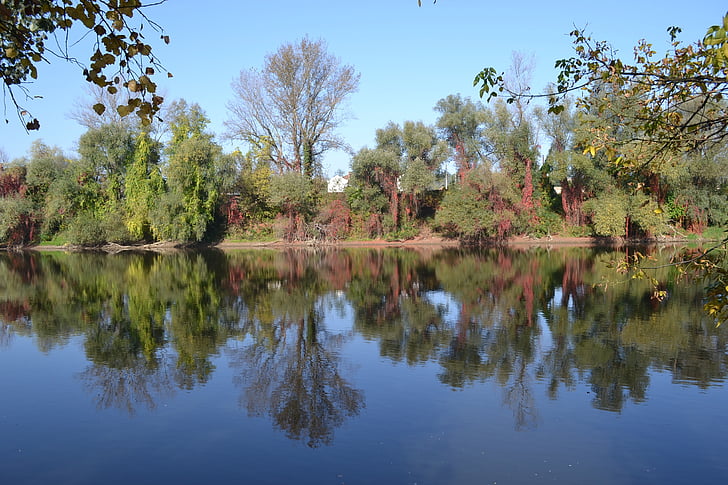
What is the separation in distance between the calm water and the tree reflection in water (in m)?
0.06

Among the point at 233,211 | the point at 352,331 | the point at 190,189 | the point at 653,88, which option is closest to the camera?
the point at 653,88

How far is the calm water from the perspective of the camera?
6.30m

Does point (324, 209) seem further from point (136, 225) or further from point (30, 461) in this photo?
point (30, 461)

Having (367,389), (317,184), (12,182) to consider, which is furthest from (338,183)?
(367,389)

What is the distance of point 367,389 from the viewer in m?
8.79

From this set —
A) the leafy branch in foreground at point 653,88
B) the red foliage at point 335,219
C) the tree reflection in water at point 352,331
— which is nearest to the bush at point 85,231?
the red foliage at point 335,219

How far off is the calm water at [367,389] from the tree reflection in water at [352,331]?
0.19 feet

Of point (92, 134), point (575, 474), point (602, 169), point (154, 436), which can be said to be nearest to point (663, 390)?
point (575, 474)

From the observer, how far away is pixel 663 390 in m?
8.45

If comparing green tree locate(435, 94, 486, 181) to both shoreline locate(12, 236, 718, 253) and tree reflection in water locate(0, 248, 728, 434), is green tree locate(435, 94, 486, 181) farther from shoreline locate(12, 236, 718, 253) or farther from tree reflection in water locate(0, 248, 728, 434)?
tree reflection in water locate(0, 248, 728, 434)

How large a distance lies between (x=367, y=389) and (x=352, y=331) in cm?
424

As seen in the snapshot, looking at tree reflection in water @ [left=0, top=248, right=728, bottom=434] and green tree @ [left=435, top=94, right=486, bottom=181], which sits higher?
green tree @ [left=435, top=94, right=486, bottom=181]

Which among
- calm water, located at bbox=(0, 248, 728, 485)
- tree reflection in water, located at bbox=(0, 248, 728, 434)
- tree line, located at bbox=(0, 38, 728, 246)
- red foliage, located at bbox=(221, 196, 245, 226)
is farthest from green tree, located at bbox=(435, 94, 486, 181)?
calm water, located at bbox=(0, 248, 728, 485)

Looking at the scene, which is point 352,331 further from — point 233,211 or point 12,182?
point 12,182
